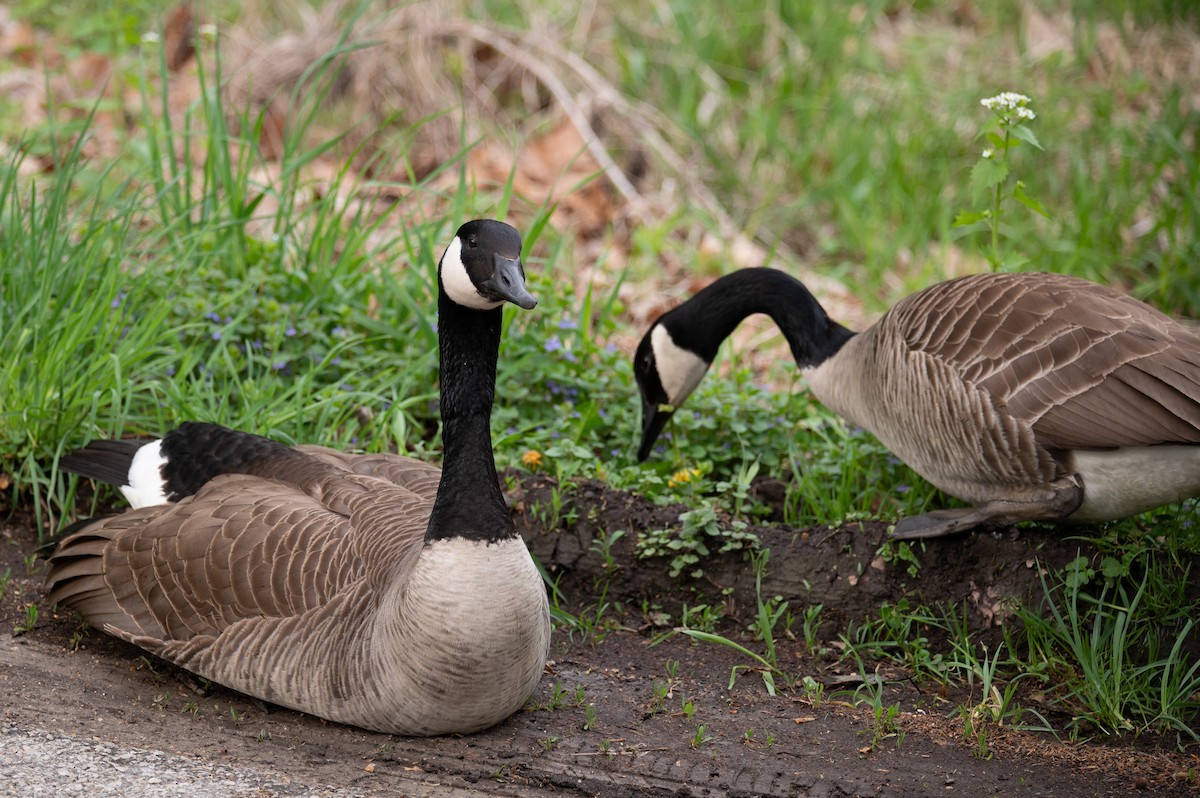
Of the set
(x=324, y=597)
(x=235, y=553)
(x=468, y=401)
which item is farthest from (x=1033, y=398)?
(x=235, y=553)

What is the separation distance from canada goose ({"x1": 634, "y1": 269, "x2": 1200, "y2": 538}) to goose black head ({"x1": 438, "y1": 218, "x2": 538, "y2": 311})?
169 centimetres

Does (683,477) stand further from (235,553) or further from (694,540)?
(235,553)

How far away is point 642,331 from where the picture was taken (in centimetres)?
678

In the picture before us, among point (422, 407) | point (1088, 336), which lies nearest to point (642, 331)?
point (422, 407)

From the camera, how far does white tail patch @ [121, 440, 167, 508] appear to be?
416 centimetres

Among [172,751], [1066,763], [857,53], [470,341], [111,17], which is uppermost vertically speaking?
[857,53]

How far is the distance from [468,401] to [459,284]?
354mm

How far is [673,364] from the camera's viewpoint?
5.18m

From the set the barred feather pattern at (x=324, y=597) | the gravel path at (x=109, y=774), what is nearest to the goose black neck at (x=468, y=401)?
the barred feather pattern at (x=324, y=597)

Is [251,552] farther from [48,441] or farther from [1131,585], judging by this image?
[1131,585]

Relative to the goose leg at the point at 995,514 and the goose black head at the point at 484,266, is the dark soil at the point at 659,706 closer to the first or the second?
the goose leg at the point at 995,514

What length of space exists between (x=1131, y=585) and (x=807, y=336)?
1.63 m

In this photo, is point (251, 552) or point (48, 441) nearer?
point (251, 552)

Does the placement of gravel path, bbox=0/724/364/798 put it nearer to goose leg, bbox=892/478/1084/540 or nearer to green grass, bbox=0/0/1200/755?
green grass, bbox=0/0/1200/755
